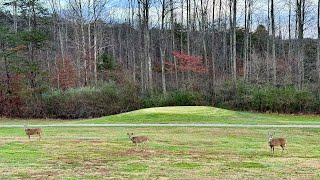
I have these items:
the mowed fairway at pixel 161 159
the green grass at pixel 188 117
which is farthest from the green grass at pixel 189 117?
the mowed fairway at pixel 161 159

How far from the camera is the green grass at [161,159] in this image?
10.5 m

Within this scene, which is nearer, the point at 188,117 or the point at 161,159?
the point at 161,159

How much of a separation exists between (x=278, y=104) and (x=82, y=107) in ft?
50.8

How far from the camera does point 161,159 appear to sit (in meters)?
12.6

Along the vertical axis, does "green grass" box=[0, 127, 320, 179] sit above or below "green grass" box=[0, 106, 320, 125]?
above

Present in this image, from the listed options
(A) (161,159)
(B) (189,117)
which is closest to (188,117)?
(B) (189,117)

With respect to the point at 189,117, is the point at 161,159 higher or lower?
higher

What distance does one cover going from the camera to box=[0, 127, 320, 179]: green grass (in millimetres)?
10453

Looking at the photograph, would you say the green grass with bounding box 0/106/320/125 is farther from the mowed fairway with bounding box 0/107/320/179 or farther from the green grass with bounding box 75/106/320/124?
the mowed fairway with bounding box 0/107/320/179

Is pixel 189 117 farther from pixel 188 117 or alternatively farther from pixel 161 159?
pixel 161 159

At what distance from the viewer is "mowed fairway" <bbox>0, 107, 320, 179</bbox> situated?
10.4 meters

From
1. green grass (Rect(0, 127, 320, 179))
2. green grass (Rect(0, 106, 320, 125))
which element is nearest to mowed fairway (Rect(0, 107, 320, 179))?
green grass (Rect(0, 127, 320, 179))

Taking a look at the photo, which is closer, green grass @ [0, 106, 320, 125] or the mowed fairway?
the mowed fairway

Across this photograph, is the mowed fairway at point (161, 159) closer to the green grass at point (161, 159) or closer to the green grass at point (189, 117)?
the green grass at point (161, 159)
